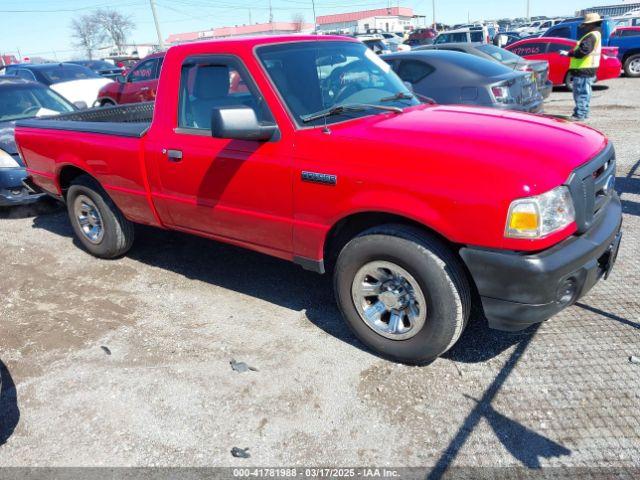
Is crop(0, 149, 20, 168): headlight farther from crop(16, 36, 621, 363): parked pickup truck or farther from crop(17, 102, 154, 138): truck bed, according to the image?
crop(16, 36, 621, 363): parked pickup truck

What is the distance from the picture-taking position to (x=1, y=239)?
6102 mm

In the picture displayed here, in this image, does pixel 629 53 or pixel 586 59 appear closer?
pixel 586 59

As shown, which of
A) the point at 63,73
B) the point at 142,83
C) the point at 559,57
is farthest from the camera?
the point at 559,57

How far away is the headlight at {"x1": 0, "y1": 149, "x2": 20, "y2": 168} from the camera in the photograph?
6.32m

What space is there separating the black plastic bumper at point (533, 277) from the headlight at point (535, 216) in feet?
0.39

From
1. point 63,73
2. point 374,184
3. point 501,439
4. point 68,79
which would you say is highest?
point 63,73

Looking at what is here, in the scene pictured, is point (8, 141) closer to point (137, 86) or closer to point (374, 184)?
point (374, 184)

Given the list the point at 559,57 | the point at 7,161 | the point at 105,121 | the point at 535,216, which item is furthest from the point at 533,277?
the point at 559,57

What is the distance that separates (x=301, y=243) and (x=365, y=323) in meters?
0.67

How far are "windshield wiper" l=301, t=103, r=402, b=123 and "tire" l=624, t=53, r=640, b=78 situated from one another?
16.8 metres

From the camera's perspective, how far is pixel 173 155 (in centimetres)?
391

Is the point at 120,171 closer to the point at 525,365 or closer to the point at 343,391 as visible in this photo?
the point at 343,391

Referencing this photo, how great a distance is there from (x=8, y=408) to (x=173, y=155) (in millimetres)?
1983

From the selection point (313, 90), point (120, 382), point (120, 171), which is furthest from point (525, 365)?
point (120, 171)
